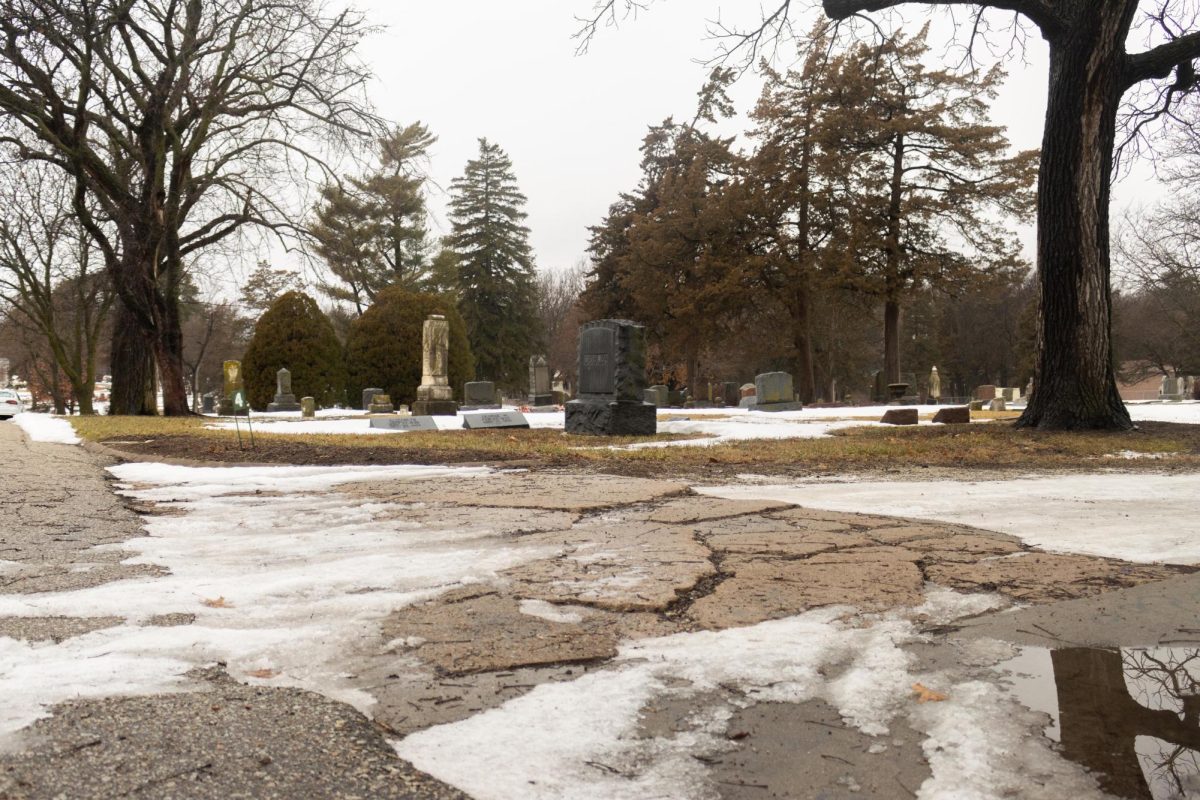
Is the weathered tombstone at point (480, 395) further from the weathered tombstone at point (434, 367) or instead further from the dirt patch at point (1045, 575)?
the dirt patch at point (1045, 575)

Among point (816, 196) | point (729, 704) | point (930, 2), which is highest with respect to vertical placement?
point (816, 196)

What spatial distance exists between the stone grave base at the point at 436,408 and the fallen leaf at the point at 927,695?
2149cm

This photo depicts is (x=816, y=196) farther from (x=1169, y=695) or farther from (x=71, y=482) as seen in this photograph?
(x=1169, y=695)

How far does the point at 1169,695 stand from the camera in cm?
210

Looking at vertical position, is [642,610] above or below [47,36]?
below

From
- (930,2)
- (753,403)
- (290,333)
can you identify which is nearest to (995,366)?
(753,403)

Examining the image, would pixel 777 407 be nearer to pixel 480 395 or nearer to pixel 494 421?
pixel 480 395

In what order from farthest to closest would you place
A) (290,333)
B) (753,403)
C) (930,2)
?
(290,333)
(753,403)
(930,2)

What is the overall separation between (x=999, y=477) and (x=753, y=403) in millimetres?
21001

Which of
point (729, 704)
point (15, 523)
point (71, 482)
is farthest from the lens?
point (71, 482)

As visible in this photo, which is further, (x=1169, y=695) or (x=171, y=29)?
(x=171, y=29)

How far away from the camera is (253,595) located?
10.2ft

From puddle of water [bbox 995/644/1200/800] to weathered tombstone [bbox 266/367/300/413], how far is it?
109 feet

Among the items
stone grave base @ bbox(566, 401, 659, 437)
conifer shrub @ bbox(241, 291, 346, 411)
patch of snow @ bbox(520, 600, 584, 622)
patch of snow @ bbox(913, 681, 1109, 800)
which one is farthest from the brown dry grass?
conifer shrub @ bbox(241, 291, 346, 411)
